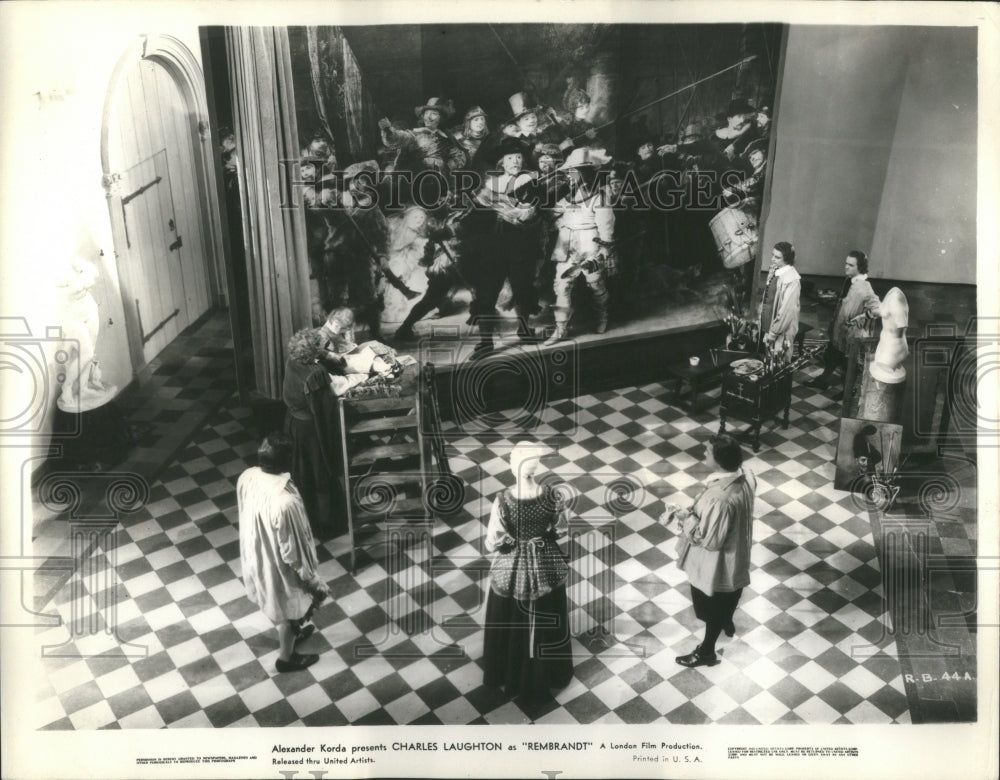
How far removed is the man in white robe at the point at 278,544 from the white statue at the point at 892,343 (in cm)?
399

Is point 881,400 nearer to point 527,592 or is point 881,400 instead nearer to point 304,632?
point 527,592

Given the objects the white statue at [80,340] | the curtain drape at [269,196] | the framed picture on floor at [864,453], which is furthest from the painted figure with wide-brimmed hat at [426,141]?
the framed picture on floor at [864,453]

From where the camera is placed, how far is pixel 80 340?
5.69 meters

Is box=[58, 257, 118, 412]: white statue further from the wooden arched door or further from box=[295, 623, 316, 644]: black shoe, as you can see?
box=[295, 623, 316, 644]: black shoe

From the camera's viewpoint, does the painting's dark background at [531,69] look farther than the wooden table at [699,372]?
No

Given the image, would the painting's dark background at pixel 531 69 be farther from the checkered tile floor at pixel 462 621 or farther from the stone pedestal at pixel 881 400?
the checkered tile floor at pixel 462 621

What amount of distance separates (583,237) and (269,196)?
2270mm

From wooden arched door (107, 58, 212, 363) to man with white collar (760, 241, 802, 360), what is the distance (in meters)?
4.22

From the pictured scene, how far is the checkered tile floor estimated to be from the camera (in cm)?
534

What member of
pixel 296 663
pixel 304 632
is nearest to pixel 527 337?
pixel 304 632

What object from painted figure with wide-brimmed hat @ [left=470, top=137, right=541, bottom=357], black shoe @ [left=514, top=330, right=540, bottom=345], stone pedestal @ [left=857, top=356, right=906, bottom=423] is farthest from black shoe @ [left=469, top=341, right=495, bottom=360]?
stone pedestal @ [left=857, top=356, right=906, bottom=423]

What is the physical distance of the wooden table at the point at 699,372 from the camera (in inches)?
297

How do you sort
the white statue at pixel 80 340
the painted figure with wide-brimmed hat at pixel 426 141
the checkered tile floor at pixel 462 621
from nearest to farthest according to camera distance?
the checkered tile floor at pixel 462 621
the white statue at pixel 80 340
the painted figure with wide-brimmed hat at pixel 426 141

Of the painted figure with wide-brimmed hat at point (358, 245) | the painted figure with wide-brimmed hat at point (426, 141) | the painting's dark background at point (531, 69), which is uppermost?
the painting's dark background at point (531, 69)
